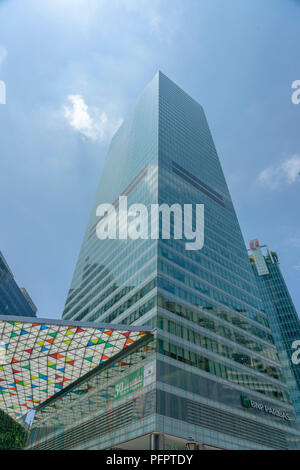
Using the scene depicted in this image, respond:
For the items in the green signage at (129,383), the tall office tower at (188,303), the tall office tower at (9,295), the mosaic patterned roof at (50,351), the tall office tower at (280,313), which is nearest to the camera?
the tall office tower at (188,303)

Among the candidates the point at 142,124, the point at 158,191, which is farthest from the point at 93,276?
the point at 142,124

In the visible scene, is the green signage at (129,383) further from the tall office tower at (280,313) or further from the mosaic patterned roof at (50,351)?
the tall office tower at (280,313)

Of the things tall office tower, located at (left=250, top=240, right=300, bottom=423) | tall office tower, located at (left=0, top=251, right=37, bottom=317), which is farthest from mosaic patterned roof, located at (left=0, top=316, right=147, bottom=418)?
tall office tower, located at (left=250, top=240, right=300, bottom=423)

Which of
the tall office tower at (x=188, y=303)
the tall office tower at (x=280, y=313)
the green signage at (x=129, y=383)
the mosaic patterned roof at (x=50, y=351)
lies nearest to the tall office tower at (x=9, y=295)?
the tall office tower at (x=188, y=303)

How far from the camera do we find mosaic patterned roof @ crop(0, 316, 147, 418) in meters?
39.0

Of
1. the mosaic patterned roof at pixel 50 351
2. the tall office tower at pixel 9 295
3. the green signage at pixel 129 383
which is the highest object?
the tall office tower at pixel 9 295

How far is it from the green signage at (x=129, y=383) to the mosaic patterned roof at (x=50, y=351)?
3765 mm

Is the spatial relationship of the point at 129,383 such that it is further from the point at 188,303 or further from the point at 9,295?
the point at 9,295

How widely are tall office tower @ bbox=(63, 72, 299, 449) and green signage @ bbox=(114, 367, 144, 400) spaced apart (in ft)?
10.4

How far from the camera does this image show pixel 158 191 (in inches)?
2288

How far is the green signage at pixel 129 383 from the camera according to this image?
37.2 meters

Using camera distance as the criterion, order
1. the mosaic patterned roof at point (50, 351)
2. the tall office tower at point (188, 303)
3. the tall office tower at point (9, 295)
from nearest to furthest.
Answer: the tall office tower at point (188, 303) → the mosaic patterned roof at point (50, 351) → the tall office tower at point (9, 295)

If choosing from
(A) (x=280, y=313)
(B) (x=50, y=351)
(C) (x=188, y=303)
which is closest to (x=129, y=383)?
(B) (x=50, y=351)
